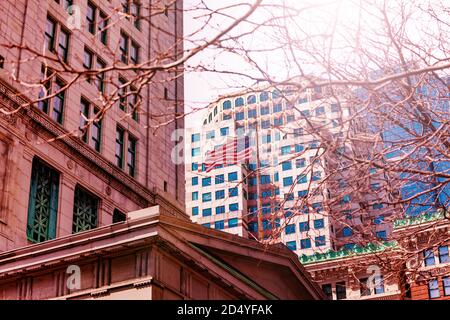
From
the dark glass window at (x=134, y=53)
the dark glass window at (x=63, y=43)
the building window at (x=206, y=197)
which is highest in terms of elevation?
the building window at (x=206, y=197)

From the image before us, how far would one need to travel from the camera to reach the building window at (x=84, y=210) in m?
39.0

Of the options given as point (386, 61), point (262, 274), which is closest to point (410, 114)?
point (386, 61)

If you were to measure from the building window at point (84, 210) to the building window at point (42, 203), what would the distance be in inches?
75.3

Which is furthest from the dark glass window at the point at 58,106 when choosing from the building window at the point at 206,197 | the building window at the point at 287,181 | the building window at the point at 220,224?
the building window at the point at 206,197

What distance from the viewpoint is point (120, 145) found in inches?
1783

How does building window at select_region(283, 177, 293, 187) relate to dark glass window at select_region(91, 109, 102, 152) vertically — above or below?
above

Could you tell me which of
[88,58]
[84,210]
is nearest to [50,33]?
[88,58]

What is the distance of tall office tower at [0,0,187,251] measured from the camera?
1364 inches

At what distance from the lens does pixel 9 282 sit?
2659 cm

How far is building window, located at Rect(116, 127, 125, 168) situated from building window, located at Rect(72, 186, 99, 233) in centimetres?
431

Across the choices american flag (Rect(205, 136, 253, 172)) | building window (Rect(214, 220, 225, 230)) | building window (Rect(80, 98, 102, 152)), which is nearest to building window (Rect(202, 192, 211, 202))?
building window (Rect(214, 220, 225, 230))

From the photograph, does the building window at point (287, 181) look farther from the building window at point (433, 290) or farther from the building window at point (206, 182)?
the building window at point (433, 290)

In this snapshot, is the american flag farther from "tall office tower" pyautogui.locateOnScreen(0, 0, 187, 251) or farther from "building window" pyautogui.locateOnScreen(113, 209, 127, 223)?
"building window" pyautogui.locateOnScreen(113, 209, 127, 223)

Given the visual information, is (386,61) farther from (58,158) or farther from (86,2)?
(86,2)
